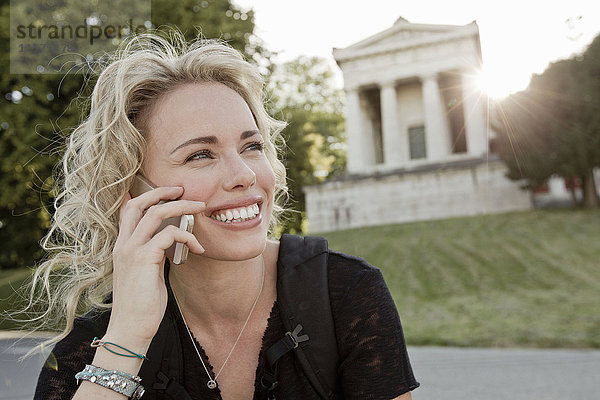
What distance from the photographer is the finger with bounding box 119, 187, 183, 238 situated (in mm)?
2225

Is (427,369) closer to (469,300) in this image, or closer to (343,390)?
(343,390)

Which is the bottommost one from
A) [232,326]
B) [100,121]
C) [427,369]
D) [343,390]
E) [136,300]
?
[427,369]

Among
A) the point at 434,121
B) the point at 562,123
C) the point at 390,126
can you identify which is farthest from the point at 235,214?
the point at 434,121

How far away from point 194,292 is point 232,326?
214 millimetres

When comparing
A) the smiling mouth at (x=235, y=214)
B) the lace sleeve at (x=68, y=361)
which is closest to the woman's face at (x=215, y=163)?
the smiling mouth at (x=235, y=214)

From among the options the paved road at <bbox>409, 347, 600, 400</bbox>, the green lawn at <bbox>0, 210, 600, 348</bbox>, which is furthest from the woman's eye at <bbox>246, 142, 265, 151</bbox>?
the green lawn at <bbox>0, 210, 600, 348</bbox>

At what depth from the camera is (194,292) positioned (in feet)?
8.24

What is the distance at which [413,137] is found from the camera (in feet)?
115

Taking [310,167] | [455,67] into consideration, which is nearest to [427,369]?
[310,167]

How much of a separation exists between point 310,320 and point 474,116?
32.6 metres

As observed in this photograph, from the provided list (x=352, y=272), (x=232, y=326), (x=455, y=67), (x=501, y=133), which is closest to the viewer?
(x=352, y=272)

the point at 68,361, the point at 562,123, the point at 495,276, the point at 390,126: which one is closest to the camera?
the point at 68,361

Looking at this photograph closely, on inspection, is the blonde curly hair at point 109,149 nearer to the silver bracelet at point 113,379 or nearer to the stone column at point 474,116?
the silver bracelet at point 113,379

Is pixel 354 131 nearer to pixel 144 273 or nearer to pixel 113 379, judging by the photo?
pixel 144 273
